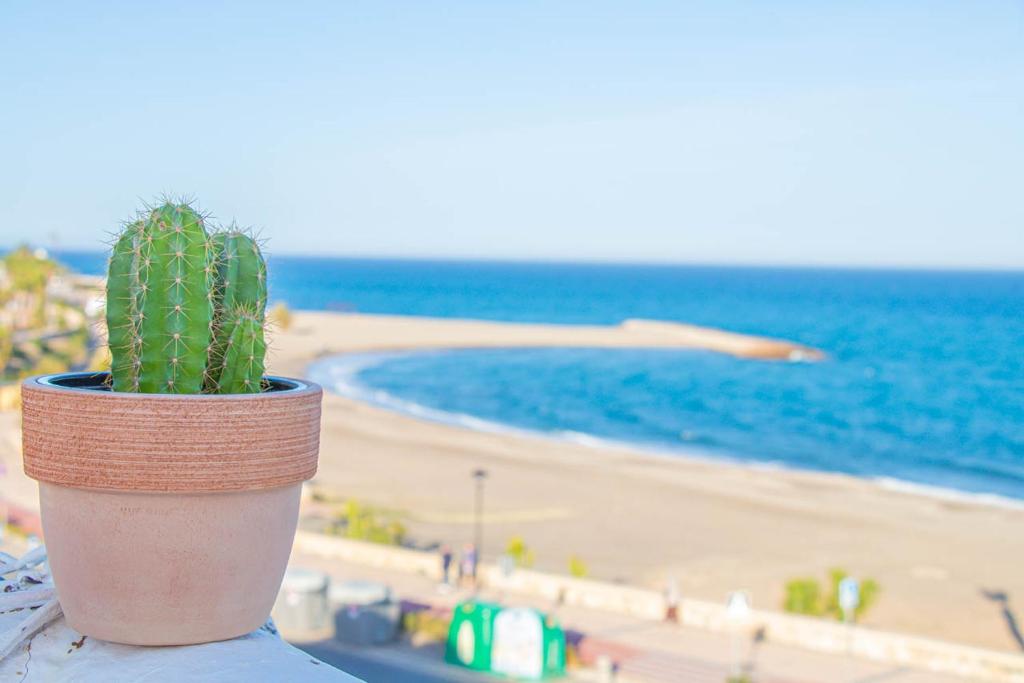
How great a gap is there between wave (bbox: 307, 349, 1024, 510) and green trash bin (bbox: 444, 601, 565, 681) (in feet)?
81.8

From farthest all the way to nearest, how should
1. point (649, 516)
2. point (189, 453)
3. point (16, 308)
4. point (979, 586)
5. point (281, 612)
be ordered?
point (16, 308), point (649, 516), point (979, 586), point (281, 612), point (189, 453)

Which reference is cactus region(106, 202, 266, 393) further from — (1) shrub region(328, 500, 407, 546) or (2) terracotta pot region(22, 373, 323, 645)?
(1) shrub region(328, 500, 407, 546)

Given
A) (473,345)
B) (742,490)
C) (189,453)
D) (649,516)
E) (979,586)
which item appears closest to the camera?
(189,453)

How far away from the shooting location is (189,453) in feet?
8.64

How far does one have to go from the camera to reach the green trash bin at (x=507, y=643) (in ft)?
45.1

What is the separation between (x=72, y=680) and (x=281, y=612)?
12846 mm

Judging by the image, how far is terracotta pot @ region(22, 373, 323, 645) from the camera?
8.62ft

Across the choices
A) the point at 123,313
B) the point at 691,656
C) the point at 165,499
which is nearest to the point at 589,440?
the point at 691,656

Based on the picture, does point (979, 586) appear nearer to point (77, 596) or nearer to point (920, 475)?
point (920, 475)

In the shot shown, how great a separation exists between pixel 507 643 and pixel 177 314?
1150 centimetres

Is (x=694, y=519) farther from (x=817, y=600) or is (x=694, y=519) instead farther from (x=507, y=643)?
(x=507, y=643)

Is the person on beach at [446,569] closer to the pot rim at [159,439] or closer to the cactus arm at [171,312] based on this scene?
the cactus arm at [171,312]

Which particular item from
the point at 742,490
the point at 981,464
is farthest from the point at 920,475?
the point at 742,490

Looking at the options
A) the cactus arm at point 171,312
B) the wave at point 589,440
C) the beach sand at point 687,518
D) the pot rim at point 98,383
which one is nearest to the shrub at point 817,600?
the beach sand at point 687,518
